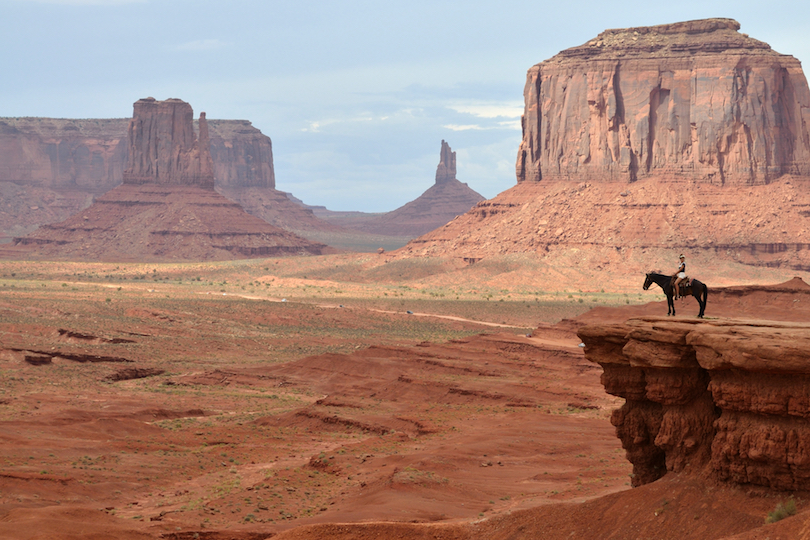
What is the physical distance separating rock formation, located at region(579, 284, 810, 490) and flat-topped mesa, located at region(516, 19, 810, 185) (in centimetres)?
8198

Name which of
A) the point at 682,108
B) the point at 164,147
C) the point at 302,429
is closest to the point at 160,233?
the point at 164,147

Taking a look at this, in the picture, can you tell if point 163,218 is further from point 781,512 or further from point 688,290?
point 781,512

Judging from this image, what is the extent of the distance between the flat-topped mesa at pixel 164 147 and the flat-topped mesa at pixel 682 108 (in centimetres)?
6762

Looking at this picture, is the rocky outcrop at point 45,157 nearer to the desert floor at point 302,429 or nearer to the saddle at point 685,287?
Answer: the desert floor at point 302,429

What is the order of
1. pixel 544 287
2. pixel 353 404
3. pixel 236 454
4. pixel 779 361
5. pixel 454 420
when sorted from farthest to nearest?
1. pixel 544 287
2. pixel 353 404
3. pixel 454 420
4. pixel 236 454
5. pixel 779 361

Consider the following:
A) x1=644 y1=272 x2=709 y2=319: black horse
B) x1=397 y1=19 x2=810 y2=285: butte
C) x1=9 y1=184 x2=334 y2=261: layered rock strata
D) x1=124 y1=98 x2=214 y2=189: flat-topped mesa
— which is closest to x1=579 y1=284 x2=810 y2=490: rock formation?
x1=644 y1=272 x2=709 y2=319: black horse

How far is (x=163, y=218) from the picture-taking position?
140250 millimetres

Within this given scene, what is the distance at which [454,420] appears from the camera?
102 feet

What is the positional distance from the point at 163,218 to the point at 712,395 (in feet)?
435

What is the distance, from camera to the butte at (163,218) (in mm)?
133625

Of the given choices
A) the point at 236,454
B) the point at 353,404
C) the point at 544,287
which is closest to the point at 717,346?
the point at 236,454

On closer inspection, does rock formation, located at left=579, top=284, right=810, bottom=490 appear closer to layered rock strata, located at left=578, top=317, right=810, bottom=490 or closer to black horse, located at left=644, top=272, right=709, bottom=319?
layered rock strata, located at left=578, top=317, right=810, bottom=490

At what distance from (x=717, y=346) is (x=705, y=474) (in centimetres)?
216

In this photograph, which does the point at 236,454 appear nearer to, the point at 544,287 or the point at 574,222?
the point at 544,287
